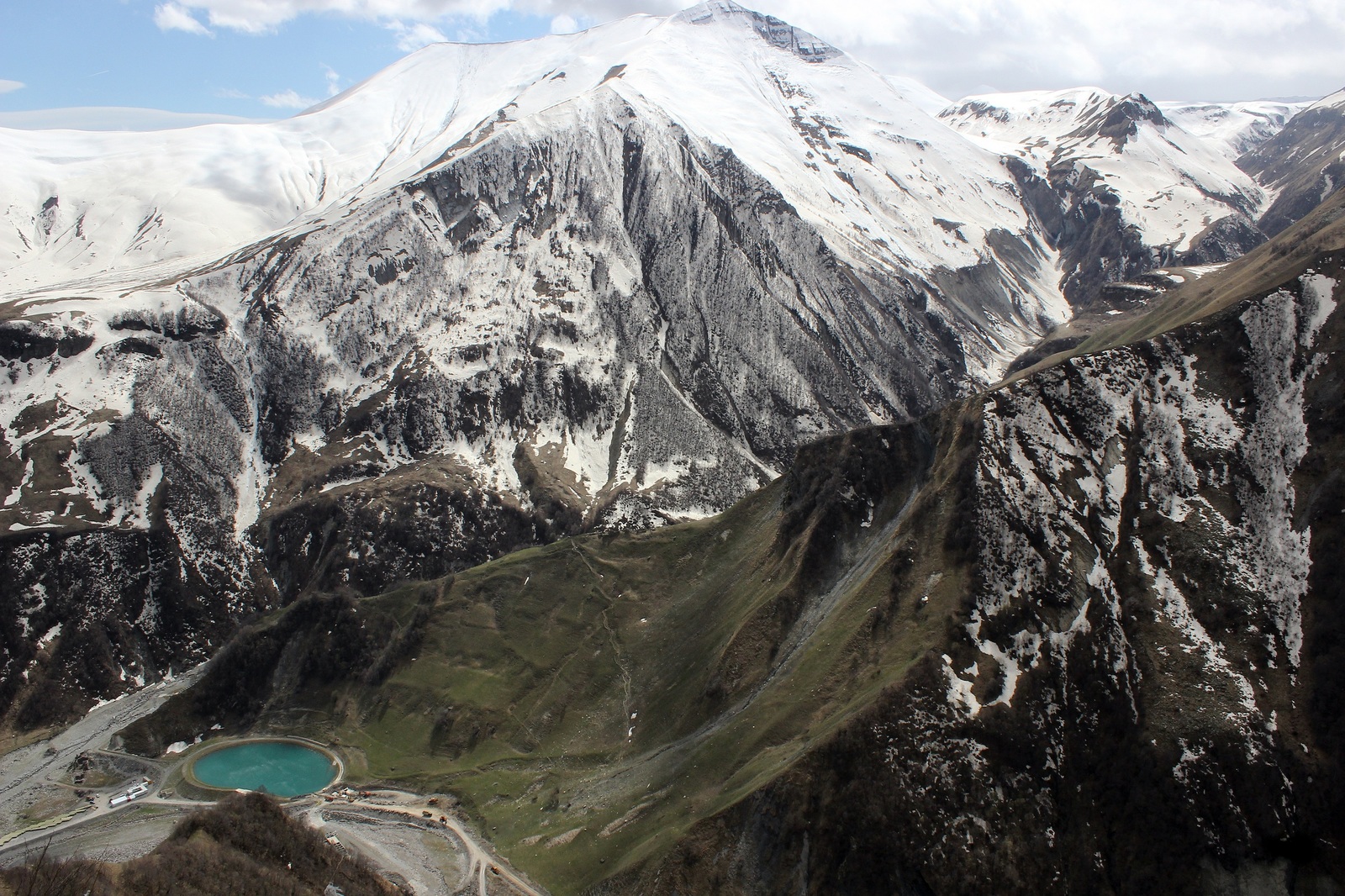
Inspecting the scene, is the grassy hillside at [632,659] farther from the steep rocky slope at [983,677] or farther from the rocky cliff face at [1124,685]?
the rocky cliff face at [1124,685]

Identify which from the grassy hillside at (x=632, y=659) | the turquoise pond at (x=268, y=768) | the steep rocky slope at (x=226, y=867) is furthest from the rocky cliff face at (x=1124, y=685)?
the turquoise pond at (x=268, y=768)

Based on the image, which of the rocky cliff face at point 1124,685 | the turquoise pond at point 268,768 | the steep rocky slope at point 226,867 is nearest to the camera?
the steep rocky slope at point 226,867

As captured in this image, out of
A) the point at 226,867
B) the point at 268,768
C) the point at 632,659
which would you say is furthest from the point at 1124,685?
the point at 268,768

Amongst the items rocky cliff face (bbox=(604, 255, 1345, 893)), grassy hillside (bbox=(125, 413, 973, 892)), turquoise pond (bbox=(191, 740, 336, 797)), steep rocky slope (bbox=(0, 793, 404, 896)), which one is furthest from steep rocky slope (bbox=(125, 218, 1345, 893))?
steep rocky slope (bbox=(0, 793, 404, 896))

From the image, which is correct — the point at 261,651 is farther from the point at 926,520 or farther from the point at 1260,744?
the point at 1260,744

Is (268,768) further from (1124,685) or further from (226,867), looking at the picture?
(1124,685)

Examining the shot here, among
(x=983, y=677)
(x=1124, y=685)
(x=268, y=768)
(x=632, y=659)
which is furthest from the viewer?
(x=632, y=659)

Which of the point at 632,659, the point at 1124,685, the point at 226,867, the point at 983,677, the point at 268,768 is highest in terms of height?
the point at 983,677

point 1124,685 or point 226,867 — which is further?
point 1124,685
